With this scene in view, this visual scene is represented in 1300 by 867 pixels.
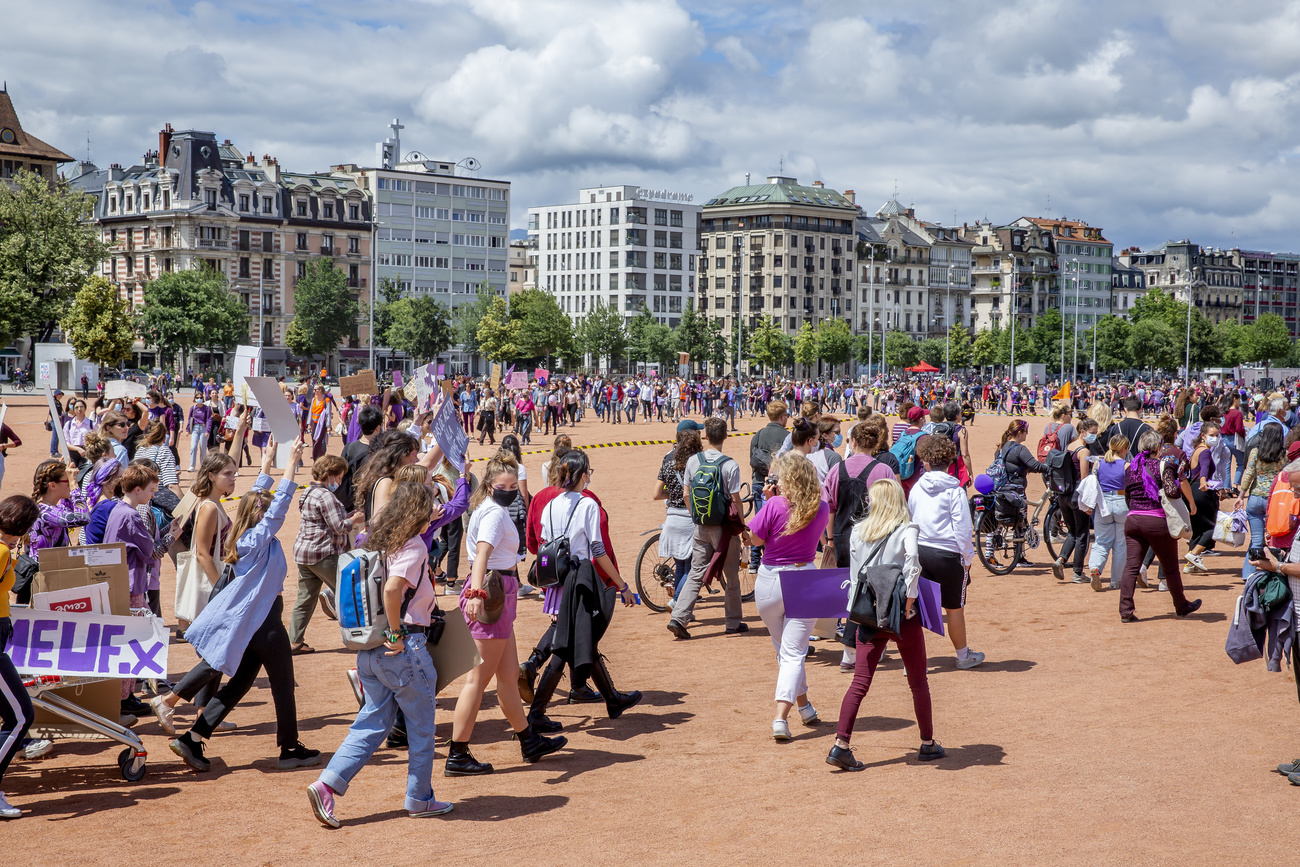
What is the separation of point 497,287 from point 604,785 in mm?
108668

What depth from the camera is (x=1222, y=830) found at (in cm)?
587

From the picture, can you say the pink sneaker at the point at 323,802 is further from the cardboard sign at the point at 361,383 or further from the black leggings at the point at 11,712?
the cardboard sign at the point at 361,383

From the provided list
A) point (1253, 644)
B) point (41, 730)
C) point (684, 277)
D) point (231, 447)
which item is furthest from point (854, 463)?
point (684, 277)

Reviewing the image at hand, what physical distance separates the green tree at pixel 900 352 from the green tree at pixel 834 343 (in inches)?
194

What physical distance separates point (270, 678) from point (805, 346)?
104859 millimetres

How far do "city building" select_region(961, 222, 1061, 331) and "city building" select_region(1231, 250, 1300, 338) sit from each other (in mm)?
44987

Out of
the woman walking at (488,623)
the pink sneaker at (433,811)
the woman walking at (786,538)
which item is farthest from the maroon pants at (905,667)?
the pink sneaker at (433,811)

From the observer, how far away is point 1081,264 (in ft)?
496

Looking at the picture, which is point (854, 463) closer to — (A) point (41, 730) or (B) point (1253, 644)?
(B) point (1253, 644)

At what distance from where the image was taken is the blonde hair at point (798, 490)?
7.63 m

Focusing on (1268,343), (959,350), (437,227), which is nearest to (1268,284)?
(1268,343)

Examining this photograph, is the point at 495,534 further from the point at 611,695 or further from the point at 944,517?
the point at 944,517

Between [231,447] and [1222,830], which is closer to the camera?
[1222,830]

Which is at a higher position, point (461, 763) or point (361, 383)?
point (361, 383)
